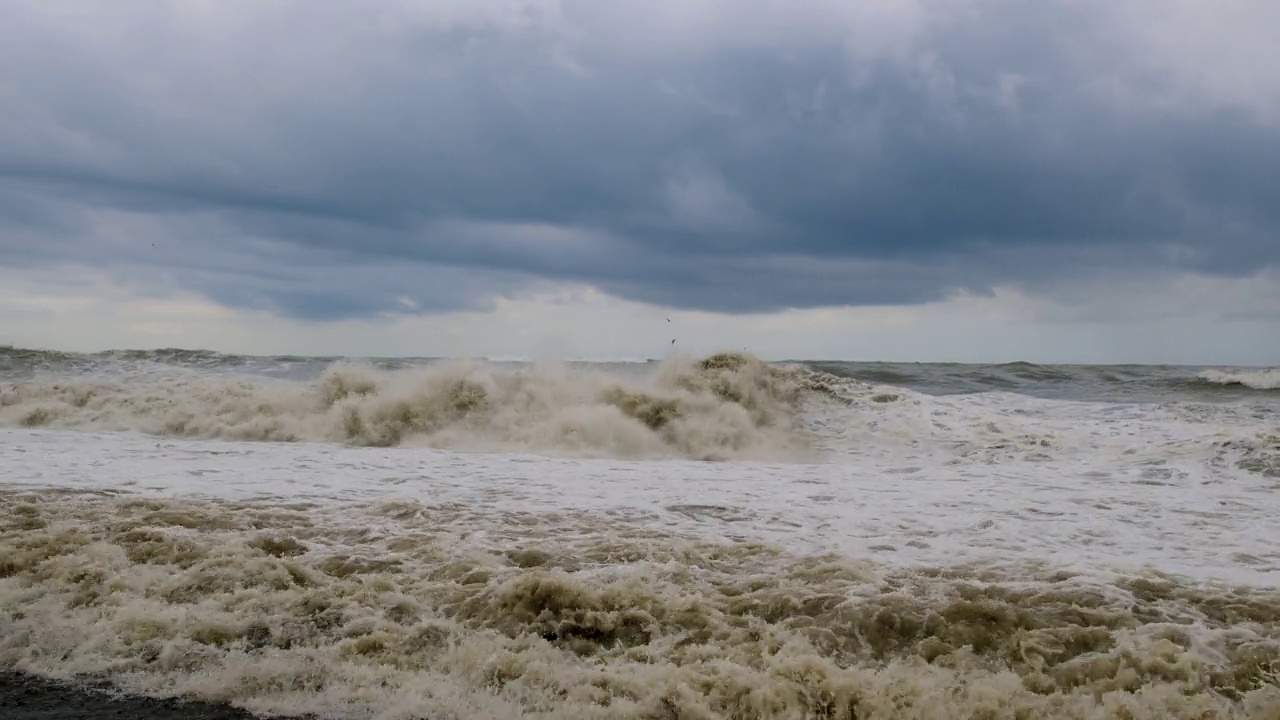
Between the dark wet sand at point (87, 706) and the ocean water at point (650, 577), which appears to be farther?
the ocean water at point (650, 577)

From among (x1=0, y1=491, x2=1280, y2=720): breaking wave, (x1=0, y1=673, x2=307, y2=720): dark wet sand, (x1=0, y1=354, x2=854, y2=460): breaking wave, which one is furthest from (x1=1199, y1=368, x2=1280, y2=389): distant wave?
(x1=0, y1=673, x2=307, y2=720): dark wet sand

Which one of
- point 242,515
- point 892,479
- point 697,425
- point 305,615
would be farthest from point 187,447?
point 892,479

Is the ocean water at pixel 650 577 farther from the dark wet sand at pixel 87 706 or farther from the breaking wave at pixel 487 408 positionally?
the breaking wave at pixel 487 408

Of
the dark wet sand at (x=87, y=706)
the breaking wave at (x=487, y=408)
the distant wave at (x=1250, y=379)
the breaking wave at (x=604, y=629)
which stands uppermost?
the distant wave at (x=1250, y=379)

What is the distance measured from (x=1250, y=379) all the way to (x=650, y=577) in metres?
21.4

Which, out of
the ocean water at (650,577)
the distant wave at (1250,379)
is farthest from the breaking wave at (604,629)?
the distant wave at (1250,379)

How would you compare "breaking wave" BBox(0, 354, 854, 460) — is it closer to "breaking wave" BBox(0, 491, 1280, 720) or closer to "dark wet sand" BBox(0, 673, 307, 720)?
"breaking wave" BBox(0, 491, 1280, 720)

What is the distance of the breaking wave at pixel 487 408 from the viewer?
12586 mm

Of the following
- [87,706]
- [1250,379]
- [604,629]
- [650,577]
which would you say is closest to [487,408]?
[650,577]

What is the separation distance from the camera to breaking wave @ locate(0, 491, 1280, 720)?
3.52 meters

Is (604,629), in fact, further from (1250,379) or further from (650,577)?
(1250,379)

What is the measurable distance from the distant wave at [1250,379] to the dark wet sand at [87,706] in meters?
22.7

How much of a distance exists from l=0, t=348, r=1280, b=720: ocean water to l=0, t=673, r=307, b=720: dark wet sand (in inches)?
4.3

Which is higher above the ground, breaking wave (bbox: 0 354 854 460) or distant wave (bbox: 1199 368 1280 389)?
distant wave (bbox: 1199 368 1280 389)
